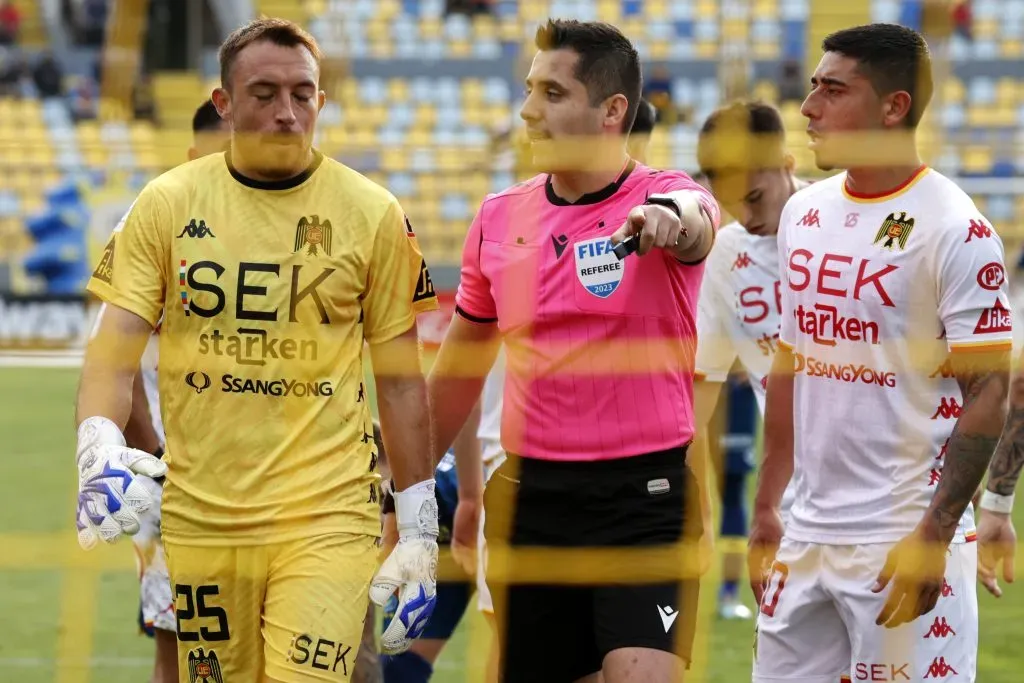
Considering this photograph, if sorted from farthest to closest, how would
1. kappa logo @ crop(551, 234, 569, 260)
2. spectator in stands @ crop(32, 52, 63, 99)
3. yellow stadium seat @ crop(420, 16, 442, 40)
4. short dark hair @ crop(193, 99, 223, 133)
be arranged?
yellow stadium seat @ crop(420, 16, 442, 40) < spectator in stands @ crop(32, 52, 63, 99) < short dark hair @ crop(193, 99, 223, 133) < kappa logo @ crop(551, 234, 569, 260)

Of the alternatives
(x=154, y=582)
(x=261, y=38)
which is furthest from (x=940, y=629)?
(x=154, y=582)

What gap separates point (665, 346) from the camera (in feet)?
12.1

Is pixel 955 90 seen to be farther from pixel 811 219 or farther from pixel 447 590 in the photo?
pixel 811 219

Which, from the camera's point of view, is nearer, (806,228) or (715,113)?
(806,228)

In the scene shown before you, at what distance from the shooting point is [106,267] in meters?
3.62

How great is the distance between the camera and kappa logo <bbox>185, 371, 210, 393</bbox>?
360 cm

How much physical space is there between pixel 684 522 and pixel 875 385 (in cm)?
56

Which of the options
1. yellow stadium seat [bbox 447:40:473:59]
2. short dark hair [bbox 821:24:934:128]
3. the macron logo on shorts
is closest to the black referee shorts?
the macron logo on shorts

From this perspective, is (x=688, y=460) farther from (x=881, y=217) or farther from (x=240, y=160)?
(x=240, y=160)

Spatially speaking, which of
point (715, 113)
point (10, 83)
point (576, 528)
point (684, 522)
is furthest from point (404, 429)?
point (10, 83)

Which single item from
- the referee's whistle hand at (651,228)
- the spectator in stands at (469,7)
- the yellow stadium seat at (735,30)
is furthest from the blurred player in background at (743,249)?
the spectator in stands at (469,7)

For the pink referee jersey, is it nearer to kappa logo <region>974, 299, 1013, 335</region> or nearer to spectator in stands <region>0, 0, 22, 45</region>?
kappa logo <region>974, 299, 1013, 335</region>

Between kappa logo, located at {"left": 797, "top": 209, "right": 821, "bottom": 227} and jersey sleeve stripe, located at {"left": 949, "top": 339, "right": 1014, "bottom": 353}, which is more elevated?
kappa logo, located at {"left": 797, "top": 209, "right": 821, "bottom": 227}

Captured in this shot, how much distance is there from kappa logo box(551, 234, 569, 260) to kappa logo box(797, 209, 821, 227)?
0.63 metres
